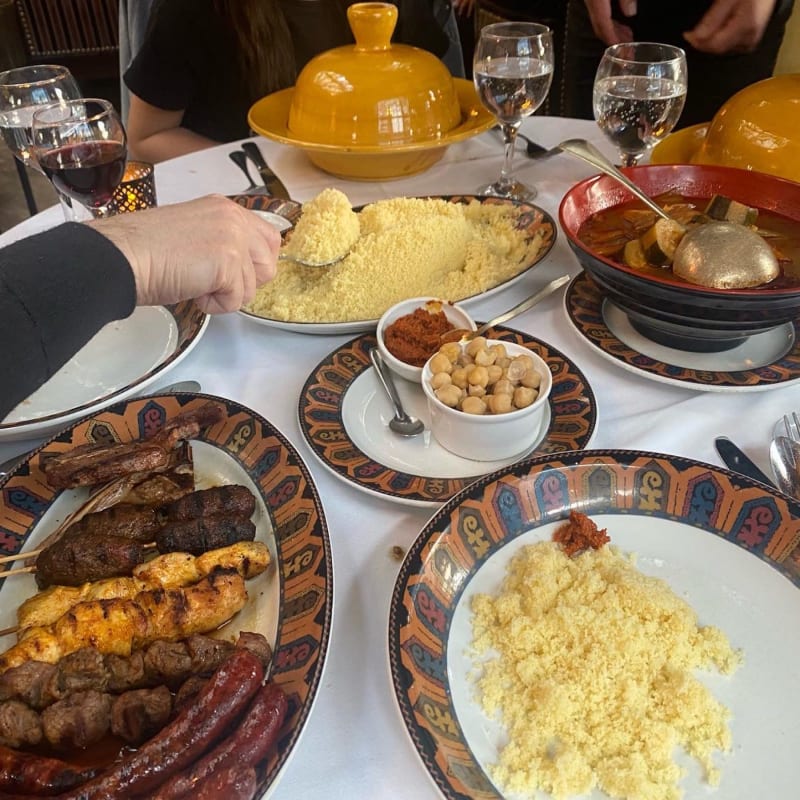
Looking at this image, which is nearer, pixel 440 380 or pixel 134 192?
pixel 440 380

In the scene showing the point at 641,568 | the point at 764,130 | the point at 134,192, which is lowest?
the point at 641,568

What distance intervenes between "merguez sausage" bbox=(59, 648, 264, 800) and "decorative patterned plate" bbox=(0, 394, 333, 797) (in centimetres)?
4

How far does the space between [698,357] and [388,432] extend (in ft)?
1.53

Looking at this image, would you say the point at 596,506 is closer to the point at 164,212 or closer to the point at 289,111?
the point at 164,212

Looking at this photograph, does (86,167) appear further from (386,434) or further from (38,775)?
(38,775)

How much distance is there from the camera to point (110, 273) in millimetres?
792

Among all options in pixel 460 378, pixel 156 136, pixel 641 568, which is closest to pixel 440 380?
pixel 460 378

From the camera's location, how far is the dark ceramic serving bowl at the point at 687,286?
0.84 metres

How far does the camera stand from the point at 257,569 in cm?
71

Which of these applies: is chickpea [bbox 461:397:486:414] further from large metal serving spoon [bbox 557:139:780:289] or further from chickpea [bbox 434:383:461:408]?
large metal serving spoon [bbox 557:139:780:289]

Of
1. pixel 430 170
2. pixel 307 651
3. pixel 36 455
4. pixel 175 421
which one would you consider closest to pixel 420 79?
pixel 430 170

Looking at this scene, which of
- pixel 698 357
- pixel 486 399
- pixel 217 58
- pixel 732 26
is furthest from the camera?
pixel 217 58

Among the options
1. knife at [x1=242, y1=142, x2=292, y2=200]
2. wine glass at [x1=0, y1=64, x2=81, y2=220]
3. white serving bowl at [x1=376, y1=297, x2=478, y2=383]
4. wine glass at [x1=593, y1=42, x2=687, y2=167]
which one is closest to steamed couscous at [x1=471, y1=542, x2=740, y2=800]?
white serving bowl at [x1=376, y1=297, x2=478, y2=383]

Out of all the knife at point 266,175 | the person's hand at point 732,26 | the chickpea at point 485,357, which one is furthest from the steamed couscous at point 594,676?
the person's hand at point 732,26
